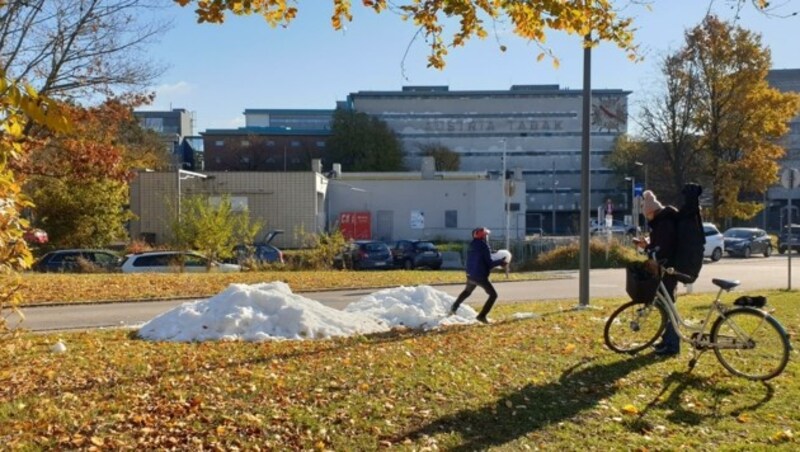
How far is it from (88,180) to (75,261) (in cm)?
297

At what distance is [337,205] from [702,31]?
80.7 ft

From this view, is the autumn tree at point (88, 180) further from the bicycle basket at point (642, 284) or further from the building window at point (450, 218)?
the building window at point (450, 218)

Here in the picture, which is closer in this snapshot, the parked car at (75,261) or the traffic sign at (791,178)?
the traffic sign at (791,178)

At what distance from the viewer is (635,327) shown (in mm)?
7953

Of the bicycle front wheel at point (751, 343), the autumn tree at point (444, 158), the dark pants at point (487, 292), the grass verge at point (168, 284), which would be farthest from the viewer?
the autumn tree at point (444, 158)

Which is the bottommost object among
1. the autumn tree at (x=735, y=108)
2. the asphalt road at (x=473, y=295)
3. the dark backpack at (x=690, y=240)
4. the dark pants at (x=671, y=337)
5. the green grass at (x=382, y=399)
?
the asphalt road at (x=473, y=295)

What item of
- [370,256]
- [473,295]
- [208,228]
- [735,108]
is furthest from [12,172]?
[735,108]

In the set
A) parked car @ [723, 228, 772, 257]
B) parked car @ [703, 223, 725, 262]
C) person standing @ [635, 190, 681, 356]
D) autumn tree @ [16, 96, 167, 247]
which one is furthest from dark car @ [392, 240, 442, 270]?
person standing @ [635, 190, 681, 356]

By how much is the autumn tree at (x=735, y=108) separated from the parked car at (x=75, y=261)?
106 ft

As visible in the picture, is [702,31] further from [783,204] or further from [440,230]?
[783,204]

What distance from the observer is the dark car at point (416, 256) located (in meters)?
33.6

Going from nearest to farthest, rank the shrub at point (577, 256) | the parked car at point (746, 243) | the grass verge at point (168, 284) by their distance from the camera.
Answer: the grass verge at point (168, 284), the shrub at point (577, 256), the parked car at point (746, 243)

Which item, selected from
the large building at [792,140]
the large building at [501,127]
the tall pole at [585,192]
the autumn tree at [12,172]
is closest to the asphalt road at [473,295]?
the tall pole at [585,192]

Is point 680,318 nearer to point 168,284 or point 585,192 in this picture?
point 585,192
